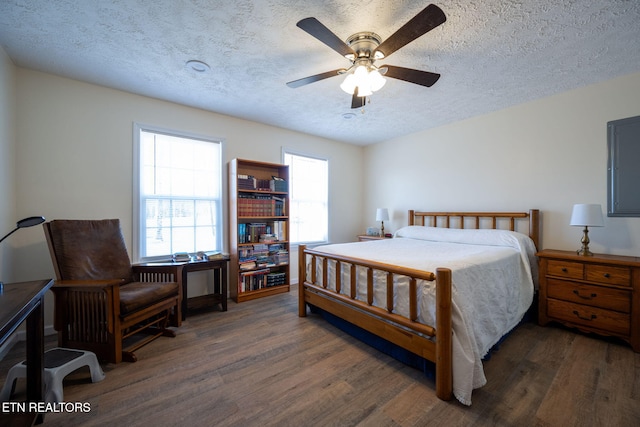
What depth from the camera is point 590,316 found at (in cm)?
227

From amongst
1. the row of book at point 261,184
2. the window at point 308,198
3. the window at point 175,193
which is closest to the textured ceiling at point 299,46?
the window at point 175,193

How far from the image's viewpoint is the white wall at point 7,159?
2.05 metres

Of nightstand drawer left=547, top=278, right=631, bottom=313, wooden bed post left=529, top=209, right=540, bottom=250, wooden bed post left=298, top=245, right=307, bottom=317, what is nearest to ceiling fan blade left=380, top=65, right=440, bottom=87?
wooden bed post left=298, top=245, right=307, bottom=317

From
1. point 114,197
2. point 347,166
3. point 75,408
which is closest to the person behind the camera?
point 75,408

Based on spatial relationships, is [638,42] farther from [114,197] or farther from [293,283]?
[114,197]

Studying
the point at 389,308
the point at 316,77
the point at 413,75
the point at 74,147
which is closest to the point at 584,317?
the point at 389,308

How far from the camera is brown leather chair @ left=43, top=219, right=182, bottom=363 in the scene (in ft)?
6.26

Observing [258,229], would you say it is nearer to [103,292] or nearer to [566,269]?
[103,292]

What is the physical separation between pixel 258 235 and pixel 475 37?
3.11 m

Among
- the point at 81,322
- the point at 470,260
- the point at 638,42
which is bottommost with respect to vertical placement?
the point at 81,322

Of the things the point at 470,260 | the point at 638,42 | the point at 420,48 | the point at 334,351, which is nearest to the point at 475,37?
the point at 420,48

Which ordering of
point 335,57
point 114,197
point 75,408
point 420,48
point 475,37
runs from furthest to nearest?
1. point 114,197
2. point 335,57
3. point 420,48
4. point 475,37
5. point 75,408

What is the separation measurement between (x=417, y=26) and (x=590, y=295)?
2.79 meters

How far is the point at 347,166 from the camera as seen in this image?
4.87 metres
